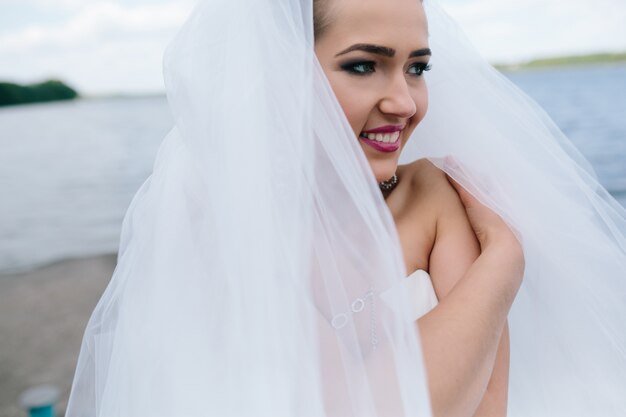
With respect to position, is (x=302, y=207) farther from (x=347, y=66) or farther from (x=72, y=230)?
(x=72, y=230)

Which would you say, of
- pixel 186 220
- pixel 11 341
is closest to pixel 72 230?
pixel 11 341

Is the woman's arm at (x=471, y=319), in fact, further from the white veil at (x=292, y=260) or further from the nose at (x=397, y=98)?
the nose at (x=397, y=98)

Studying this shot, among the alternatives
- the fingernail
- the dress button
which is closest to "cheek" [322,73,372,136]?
the fingernail

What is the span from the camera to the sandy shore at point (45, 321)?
19.2 feet

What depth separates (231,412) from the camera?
52.8 inches

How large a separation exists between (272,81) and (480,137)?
2.90 ft

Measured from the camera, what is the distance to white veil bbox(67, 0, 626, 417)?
1.33 m

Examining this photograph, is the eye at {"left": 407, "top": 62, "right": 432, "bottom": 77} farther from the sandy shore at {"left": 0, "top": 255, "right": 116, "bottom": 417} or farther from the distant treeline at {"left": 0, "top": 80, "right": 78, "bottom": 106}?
the distant treeline at {"left": 0, "top": 80, "right": 78, "bottom": 106}

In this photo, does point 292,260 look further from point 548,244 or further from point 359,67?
point 548,244

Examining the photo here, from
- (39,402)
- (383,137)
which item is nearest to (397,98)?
(383,137)

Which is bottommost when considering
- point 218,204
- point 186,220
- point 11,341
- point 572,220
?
point 11,341

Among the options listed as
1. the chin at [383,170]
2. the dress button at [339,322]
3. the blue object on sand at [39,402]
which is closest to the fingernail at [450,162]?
the chin at [383,170]

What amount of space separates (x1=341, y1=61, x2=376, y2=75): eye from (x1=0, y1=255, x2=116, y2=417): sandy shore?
4.75 metres

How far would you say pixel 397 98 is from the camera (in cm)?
171
